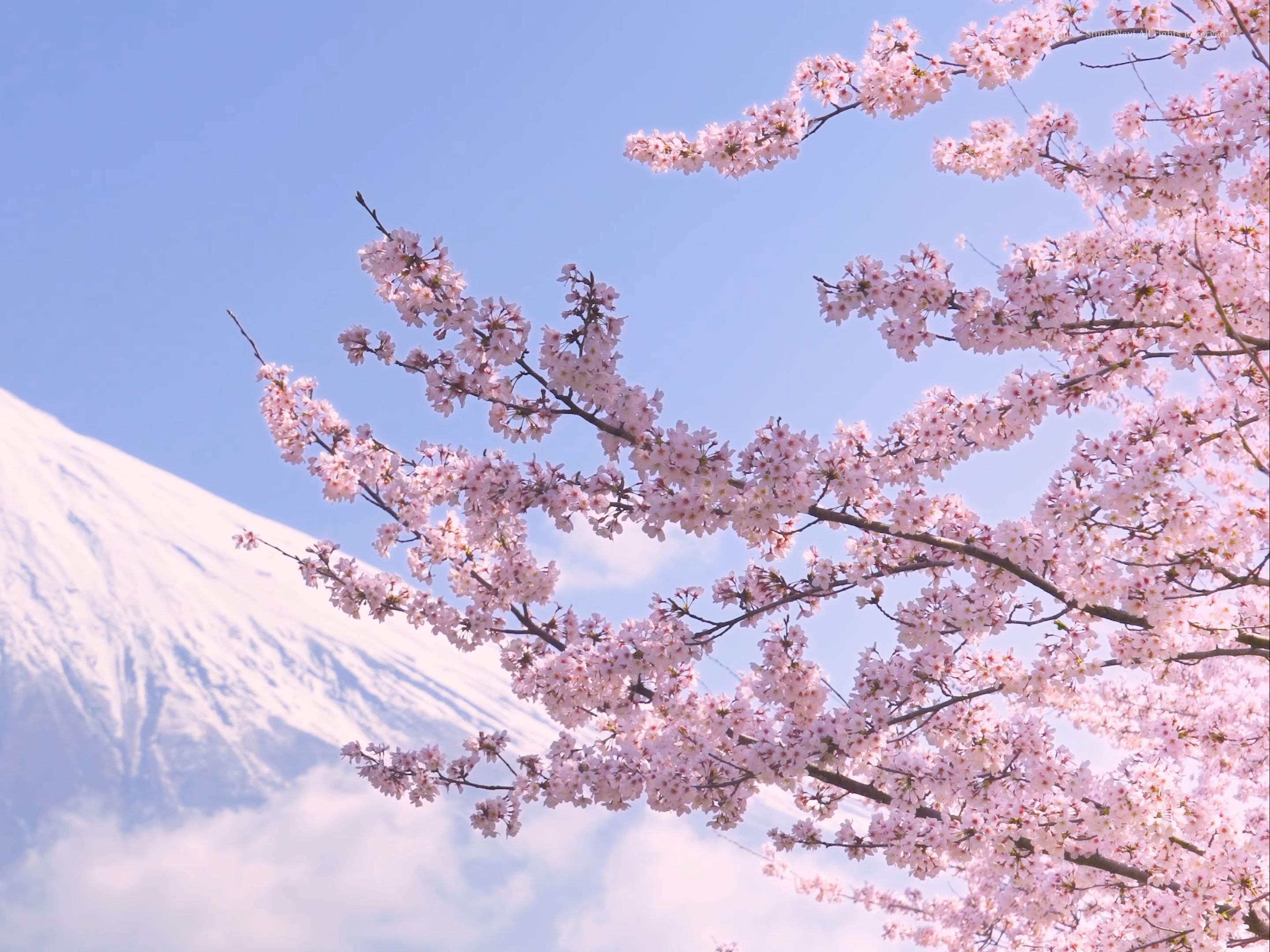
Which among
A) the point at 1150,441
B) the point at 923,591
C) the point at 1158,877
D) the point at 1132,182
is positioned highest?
the point at 1132,182

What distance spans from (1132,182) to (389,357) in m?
4.84

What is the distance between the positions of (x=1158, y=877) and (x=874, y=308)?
4299 mm

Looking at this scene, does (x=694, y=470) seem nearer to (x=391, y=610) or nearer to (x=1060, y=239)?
(x=391, y=610)

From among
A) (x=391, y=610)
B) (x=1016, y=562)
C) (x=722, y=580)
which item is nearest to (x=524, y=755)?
(x=391, y=610)

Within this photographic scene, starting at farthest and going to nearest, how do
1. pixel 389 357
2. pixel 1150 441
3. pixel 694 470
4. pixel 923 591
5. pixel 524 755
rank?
pixel 524 755
pixel 923 591
pixel 1150 441
pixel 389 357
pixel 694 470

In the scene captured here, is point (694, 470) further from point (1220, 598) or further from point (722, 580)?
point (1220, 598)

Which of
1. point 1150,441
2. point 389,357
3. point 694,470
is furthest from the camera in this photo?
point 1150,441

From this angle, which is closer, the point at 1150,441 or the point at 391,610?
the point at 1150,441

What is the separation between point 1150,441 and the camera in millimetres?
5766

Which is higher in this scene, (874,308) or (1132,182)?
(1132,182)

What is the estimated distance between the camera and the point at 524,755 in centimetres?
743

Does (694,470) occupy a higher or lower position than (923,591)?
lower

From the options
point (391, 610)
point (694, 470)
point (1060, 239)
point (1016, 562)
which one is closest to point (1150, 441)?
point (1016, 562)

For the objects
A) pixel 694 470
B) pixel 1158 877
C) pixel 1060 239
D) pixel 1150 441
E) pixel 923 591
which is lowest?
pixel 1158 877
